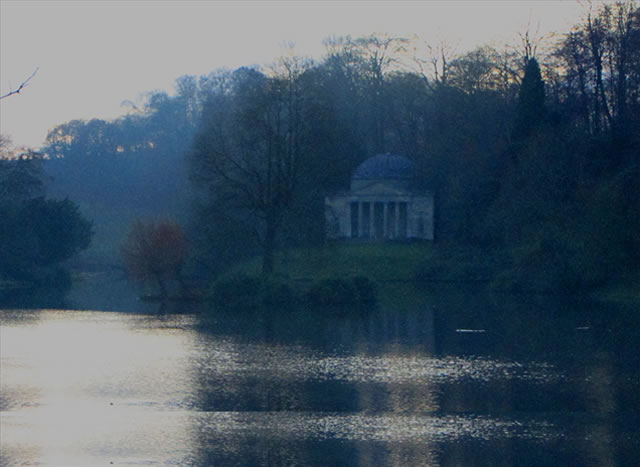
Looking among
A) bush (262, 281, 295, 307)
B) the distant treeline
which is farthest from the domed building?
bush (262, 281, 295, 307)

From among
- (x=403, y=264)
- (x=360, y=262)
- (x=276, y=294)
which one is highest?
(x=360, y=262)

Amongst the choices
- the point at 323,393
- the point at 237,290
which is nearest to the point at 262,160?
the point at 237,290

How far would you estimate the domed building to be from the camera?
7531 cm

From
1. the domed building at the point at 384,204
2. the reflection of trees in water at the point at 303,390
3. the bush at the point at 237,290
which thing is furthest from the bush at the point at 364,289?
the domed building at the point at 384,204

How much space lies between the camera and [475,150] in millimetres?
64000

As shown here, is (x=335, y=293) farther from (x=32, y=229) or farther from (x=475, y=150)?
(x=32, y=229)

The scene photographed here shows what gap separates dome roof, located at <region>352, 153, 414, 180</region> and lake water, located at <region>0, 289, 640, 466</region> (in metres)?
45.5

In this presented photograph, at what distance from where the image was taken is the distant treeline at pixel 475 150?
43938mm

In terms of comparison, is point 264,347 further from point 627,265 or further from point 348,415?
point 627,265

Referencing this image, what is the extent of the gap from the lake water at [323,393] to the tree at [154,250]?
12279mm

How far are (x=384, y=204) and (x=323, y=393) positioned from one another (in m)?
62.0

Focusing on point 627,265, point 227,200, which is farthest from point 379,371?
point 627,265

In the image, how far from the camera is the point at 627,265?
4378 cm

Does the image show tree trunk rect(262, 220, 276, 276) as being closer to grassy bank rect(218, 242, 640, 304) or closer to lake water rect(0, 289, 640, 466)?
grassy bank rect(218, 242, 640, 304)
